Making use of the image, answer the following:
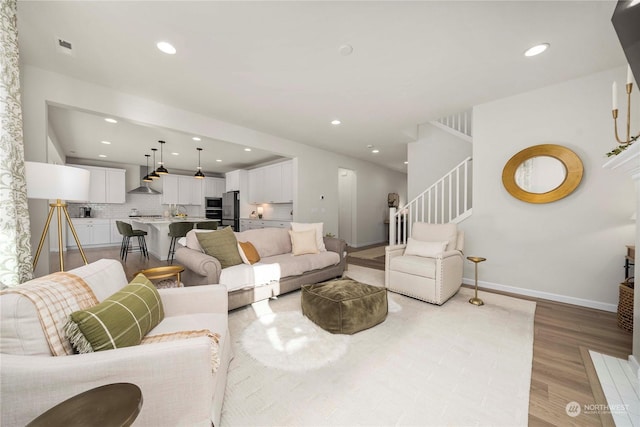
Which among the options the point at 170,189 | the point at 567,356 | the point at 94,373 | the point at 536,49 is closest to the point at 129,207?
the point at 170,189

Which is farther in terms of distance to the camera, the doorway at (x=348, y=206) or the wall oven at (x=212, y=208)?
the wall oven at (x=212, y=208)

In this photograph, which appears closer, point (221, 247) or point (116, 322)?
point (116, 322)

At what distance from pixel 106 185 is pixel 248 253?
6.63m

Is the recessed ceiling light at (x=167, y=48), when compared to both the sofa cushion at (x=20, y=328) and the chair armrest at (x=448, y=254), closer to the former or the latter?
the sofa cushion at (x=20, y=328)

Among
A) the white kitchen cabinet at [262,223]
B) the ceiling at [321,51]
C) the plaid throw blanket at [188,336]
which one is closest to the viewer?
the plaid throw blanket at [188,336]

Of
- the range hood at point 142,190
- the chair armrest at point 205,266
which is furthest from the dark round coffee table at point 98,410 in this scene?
the range hood at point 142,190

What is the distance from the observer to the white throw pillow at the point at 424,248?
3.03 m

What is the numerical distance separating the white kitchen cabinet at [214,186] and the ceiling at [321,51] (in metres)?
4.65

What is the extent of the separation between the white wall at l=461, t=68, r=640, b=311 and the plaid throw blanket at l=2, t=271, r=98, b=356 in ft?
13.6

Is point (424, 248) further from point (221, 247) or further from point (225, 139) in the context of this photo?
point (225, 139)

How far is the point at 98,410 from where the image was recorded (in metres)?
0.70

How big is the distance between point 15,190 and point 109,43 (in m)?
1.54

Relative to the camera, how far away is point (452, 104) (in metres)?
3.42

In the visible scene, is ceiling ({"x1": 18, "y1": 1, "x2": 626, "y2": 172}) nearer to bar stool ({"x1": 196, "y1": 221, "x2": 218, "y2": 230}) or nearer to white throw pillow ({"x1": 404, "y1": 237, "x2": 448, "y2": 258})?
white throw pillow ({"x1": 404, "y1": 237, "x2": 448, "y2": 258})
